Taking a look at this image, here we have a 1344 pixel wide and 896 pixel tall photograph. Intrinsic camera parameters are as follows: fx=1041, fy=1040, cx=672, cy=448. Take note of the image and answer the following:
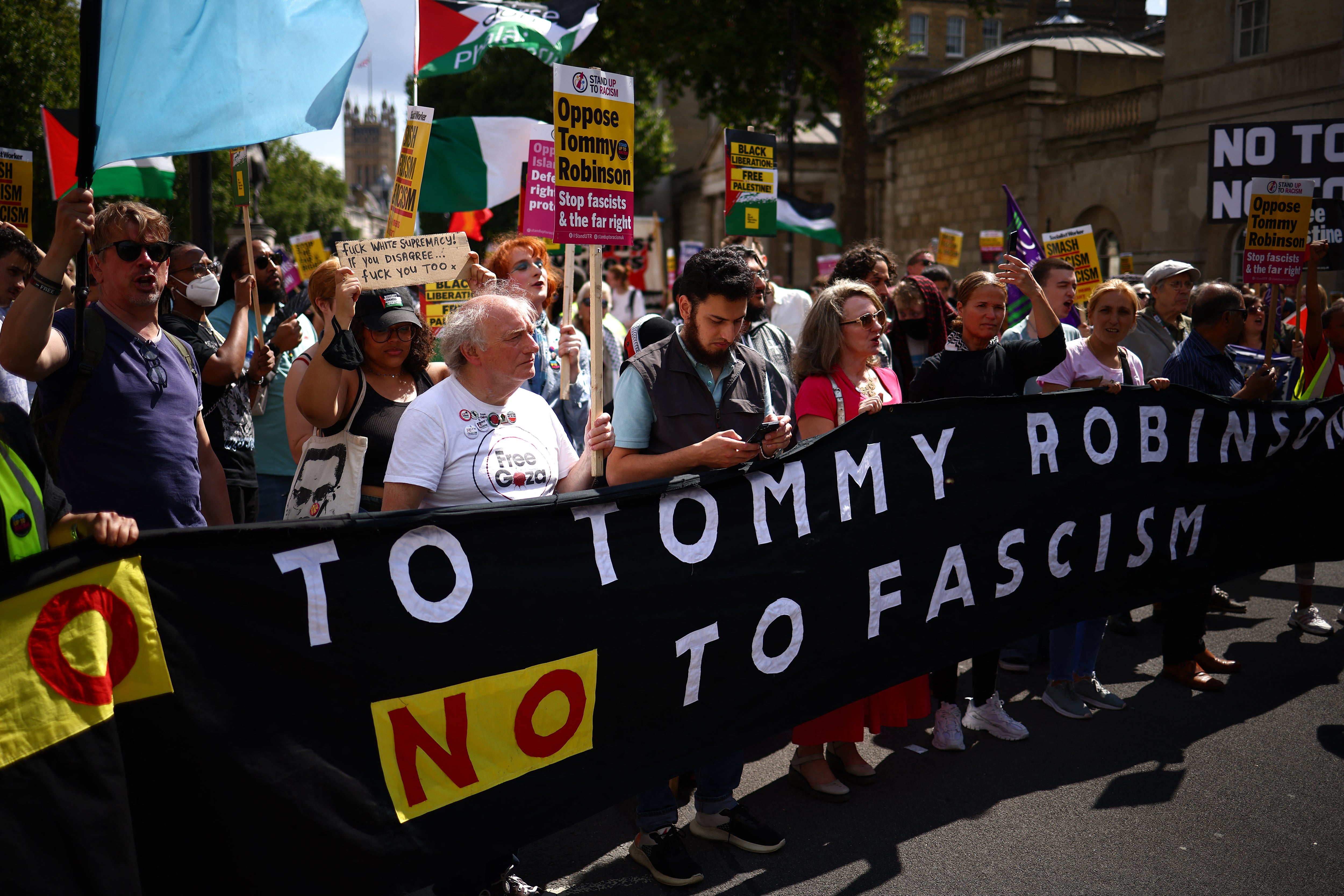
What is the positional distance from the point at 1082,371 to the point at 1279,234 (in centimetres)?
322

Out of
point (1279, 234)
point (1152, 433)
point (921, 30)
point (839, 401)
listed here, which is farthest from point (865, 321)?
point (921, 30)

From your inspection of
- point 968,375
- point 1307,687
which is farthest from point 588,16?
point 1307,687

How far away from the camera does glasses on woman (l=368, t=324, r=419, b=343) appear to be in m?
3.69

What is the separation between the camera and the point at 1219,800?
13.0 feet


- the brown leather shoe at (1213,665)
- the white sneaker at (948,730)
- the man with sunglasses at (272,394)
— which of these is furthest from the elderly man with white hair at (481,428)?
the brown leather shoe at (1213,665)

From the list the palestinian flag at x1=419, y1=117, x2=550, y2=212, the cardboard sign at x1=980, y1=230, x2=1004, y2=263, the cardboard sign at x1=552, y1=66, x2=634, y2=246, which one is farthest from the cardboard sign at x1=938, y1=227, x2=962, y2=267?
the cardboard sign at x1=552, y1=66, x2=634, y2=246

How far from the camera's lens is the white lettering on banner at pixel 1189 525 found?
15.4 ft

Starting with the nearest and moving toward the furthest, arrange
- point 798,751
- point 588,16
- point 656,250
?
point 798,751 → point 588,16 → point 656,250

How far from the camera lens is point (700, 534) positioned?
320 cm

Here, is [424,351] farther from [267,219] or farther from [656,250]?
[267,219]

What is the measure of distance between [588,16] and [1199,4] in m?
16.9

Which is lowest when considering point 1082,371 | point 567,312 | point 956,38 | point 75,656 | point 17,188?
point 75,656

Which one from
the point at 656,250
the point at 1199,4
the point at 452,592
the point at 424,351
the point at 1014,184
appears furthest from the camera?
the point at 1014,184

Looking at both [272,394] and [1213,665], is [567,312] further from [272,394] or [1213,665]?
[1213,665]
